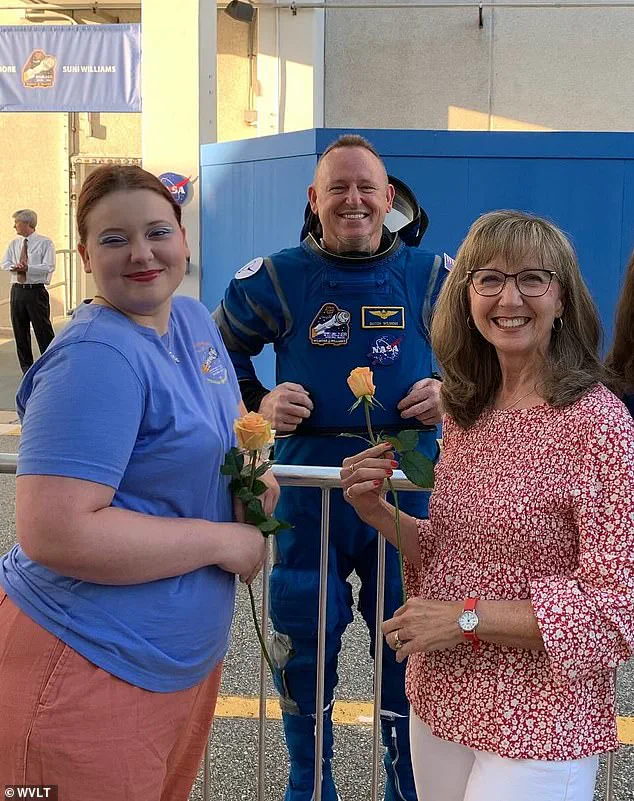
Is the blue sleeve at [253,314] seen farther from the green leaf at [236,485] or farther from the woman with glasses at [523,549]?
the green leaf at [236,485]

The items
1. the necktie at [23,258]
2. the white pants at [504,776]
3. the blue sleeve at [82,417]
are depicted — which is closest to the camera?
the blue sleeve at [82,417]

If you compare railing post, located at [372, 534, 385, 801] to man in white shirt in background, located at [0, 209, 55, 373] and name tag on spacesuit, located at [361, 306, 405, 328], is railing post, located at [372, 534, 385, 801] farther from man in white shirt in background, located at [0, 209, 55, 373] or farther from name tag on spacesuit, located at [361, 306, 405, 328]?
man in white shirt in background, located at [0, 209, 55, 373]

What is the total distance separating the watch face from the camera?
59.7 inches

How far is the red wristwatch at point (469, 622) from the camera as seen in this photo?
4.98 feet

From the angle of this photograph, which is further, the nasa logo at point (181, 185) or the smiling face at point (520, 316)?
the nasa logo at point (181, 185)

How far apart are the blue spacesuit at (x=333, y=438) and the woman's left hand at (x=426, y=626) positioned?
0.87 meters

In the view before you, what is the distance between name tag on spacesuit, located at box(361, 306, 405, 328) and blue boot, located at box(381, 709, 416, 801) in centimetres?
109

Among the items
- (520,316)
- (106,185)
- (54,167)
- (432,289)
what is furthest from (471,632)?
(54,167)

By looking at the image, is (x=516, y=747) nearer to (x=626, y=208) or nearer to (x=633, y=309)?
(x=633, y=309)

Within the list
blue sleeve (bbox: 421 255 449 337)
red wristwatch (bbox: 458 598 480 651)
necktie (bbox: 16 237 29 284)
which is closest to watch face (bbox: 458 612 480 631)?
red wristwatch (bbox: 458 598 480 651)

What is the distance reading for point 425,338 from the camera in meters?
2.63

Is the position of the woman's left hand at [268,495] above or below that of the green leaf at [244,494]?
below

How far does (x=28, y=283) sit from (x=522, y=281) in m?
10.4

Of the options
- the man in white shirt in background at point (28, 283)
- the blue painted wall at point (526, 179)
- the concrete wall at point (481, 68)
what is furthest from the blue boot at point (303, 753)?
the concrete wall at point (481, 68)
